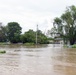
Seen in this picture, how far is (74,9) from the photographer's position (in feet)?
205

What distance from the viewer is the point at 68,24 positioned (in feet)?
205

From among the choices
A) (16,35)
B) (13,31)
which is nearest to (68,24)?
(16,35)

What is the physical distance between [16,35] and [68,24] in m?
37.1

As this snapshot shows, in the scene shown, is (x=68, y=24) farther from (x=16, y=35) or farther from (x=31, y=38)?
(x=16, y=35)

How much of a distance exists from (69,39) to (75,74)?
5216 centimetres

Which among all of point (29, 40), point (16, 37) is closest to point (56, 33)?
point (29, 40)

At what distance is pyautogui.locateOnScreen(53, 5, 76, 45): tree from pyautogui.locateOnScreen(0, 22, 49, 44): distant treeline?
24741 mm

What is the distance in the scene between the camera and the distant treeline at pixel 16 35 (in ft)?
293

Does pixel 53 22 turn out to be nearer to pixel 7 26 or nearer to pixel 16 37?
pixel 16 37

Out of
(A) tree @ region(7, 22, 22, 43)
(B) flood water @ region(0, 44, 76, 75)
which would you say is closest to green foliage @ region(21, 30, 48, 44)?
(A) tree @ region(7, 22, 22, 43)

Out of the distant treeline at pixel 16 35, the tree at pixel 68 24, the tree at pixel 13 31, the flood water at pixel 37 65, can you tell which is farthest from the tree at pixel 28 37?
the flood water at pixel 37 65

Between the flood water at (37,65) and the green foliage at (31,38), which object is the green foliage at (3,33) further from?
the flood water at (37,65)

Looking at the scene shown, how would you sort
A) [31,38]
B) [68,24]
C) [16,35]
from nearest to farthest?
1. [68,24]
2. [31,38]
3. [16,35]

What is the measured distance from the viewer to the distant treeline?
293 feet
